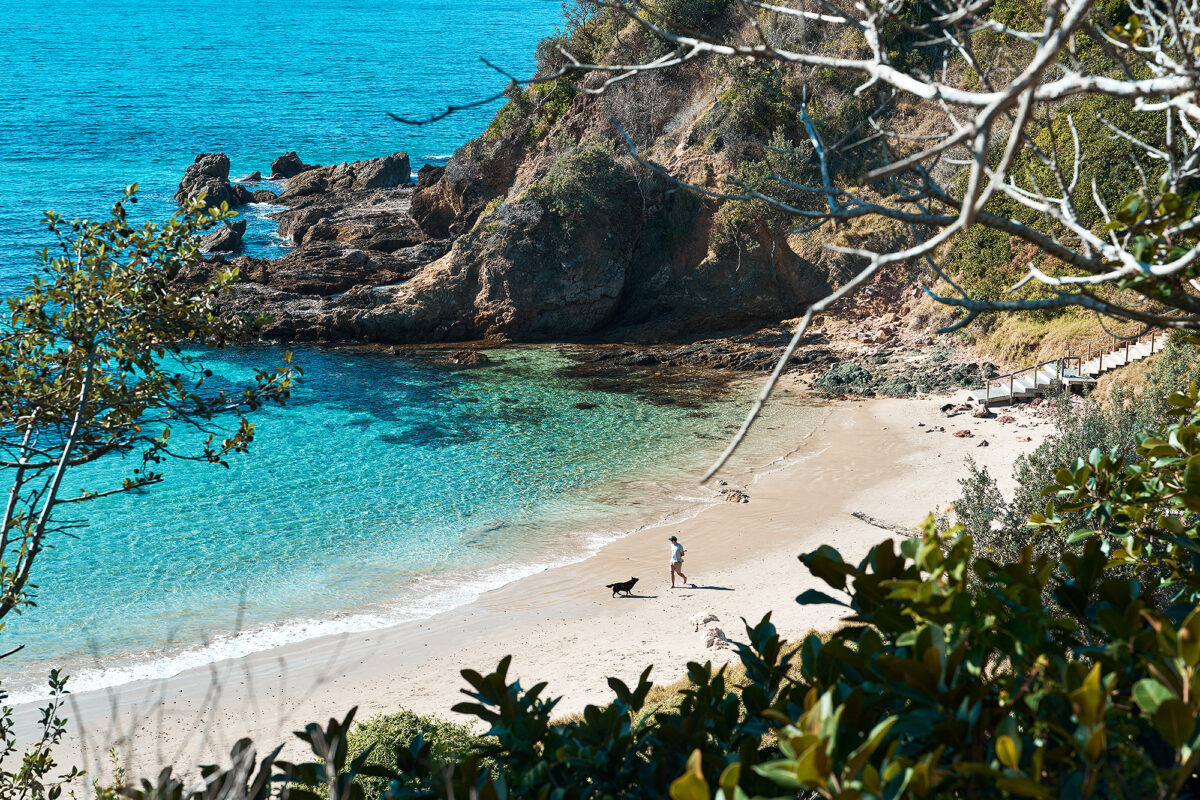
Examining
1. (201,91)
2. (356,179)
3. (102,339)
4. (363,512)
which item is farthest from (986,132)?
(201,91)

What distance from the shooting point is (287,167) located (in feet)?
195

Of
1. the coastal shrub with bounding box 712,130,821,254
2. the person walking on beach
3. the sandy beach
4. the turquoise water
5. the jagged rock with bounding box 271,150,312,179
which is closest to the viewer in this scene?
the sandy beach

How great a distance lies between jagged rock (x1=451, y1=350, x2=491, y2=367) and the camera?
2950 cm

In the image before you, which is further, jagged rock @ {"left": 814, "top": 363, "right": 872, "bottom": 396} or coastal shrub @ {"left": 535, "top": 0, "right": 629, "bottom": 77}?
coastal shrub @ {"left": 535, "top": 0, "right": 629, "bottom": 77}

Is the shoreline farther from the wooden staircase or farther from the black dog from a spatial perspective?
the wooden staircase

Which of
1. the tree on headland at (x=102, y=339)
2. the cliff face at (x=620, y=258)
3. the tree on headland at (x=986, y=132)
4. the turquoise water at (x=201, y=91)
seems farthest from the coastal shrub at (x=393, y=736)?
the turquoise water at (x=201, y=91)

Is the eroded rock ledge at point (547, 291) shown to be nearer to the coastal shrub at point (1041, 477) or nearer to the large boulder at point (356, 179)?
the coastal shrub at point (1041, 477)

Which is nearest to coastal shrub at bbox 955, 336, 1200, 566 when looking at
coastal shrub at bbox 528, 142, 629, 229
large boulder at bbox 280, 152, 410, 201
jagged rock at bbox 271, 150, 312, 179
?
coastal shrub at bbox 528, 142, 629, 229

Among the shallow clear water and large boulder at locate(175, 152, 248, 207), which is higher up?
large boulder at locate(175, 152, 248, 207)

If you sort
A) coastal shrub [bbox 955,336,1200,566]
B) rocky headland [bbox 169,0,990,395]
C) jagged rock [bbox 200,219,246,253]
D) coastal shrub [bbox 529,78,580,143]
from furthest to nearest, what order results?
jagged rock [bbox 200,219,246,253] → coastal shrub [bbox 529,78,580,143] → rocky headland [bbox 169,0,990,395] → coastal shrub [bbox 955,336,1200,566]

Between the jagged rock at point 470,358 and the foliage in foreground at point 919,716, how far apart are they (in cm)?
2616

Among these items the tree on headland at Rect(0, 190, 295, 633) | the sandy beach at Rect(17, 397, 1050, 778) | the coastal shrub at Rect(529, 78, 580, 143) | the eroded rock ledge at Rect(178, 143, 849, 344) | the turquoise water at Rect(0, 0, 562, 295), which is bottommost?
the sandy beach at Rect(17, 397, 1050, 778)

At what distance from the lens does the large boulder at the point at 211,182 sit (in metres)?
50.4

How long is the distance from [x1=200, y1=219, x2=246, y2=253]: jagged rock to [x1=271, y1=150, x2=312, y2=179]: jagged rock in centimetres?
1825
